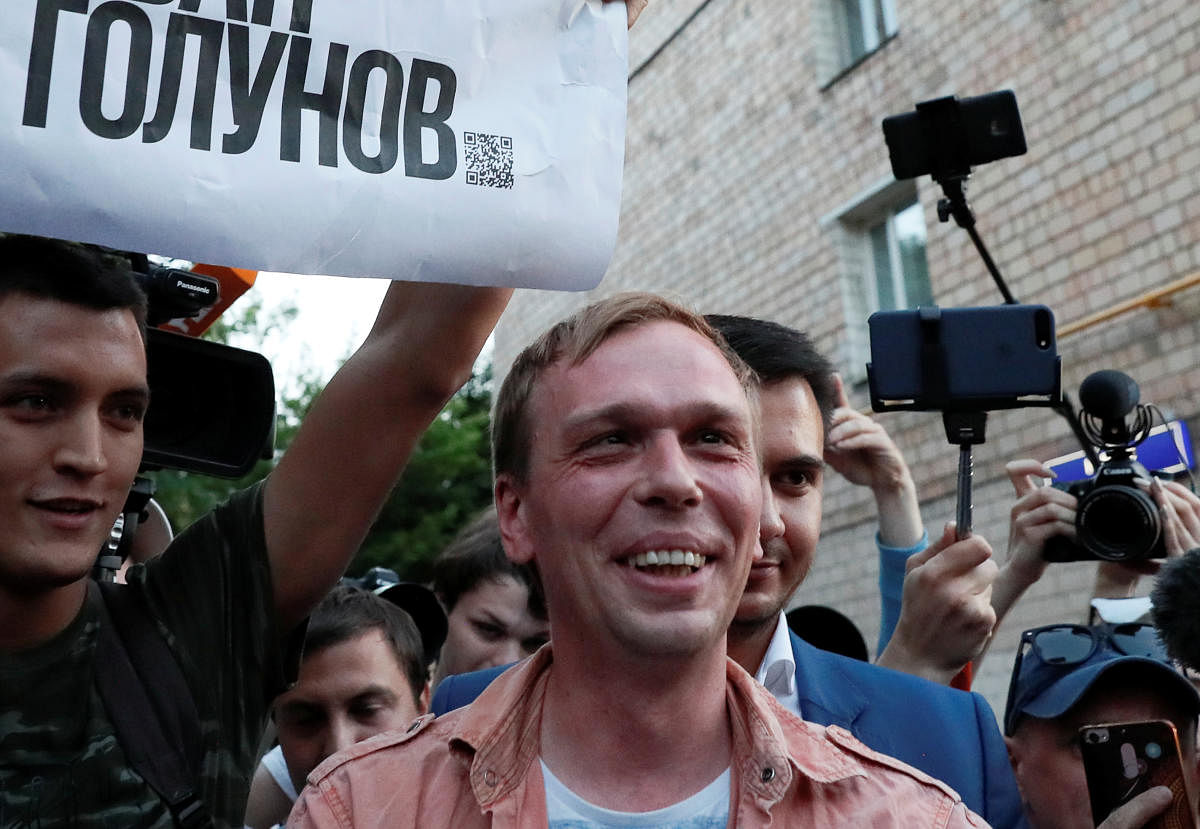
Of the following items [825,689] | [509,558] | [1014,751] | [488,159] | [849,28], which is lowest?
[1014,751]

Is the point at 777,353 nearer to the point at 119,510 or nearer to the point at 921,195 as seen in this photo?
the point at 119,510

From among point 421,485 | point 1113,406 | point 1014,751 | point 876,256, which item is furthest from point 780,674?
point 421,485

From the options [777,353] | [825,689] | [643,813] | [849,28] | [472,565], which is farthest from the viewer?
[849,28]

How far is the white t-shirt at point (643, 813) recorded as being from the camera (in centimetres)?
181

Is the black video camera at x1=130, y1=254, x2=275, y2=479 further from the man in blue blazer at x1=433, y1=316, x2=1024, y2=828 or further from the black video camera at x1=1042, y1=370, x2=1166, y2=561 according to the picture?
the black video camera at x1=1042, y1=370, x2=1166, y2=561

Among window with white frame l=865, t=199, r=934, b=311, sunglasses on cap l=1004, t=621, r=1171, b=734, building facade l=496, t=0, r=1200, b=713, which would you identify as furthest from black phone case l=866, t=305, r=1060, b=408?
window with white frame l=865, t=199, r=934, b=311

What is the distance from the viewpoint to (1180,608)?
2.38m

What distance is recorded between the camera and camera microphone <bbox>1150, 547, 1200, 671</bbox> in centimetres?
234

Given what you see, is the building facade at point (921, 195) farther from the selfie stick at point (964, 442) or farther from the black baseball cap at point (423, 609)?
the selfie stick at point (964, 442)

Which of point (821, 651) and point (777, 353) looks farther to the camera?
point (777, 353)

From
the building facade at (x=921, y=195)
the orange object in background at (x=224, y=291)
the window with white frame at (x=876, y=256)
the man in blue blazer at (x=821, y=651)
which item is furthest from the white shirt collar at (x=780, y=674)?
the window with white frame at (x=876, y=256)

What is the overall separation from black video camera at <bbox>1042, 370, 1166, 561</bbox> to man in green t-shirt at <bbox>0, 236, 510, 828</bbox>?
6.25 feet

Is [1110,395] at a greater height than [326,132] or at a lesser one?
lesser

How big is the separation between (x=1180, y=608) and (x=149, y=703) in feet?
5.47
